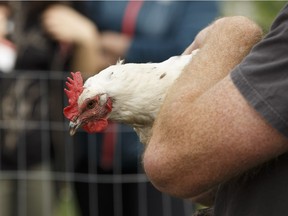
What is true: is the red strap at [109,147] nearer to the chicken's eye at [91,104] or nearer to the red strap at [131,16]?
the red strap at [131,16]

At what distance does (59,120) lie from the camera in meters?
5.36

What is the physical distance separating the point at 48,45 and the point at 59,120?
0.43 m

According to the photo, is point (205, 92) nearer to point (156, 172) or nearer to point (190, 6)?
point (156, 172)

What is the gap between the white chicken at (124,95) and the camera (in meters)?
2.74

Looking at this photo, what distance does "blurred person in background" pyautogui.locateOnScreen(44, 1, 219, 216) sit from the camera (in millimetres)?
5039

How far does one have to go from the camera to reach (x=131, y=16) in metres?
5.13

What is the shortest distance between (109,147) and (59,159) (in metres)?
0.42

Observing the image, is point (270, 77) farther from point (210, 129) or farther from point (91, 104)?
point (91, 104)

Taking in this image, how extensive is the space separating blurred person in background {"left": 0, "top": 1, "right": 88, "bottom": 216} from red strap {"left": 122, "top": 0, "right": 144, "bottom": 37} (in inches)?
14.7

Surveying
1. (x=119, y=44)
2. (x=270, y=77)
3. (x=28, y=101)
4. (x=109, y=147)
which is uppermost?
(x=270, y=77)

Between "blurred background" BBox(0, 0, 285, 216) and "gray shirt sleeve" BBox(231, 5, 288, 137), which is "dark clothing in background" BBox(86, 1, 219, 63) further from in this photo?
"gray shirt sleeve" BBox(231, 5, 288, 137)

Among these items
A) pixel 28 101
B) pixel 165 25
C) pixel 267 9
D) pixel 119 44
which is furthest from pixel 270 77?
pixel 267 9

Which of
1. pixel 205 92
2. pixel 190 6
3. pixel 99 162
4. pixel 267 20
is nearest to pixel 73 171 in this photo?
pixel 99 162

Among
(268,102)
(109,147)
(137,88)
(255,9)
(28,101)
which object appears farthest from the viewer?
(255,9)
